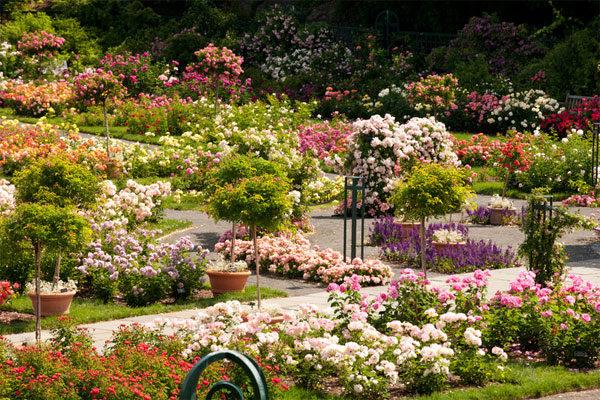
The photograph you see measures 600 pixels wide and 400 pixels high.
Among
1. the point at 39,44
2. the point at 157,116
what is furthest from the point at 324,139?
the point at 39,44

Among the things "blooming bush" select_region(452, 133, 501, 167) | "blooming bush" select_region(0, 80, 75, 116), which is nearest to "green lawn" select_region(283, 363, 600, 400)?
"blooming bush" select_region(452, 133, 501, 167)

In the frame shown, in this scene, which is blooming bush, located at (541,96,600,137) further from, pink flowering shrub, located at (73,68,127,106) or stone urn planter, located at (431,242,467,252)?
stone urn planter, located at (431,242,467,252)

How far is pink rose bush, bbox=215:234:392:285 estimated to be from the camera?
13484 mm

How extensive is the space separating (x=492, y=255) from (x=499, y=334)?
461 cm

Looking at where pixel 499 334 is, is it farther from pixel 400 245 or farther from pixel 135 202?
pixel 135 202

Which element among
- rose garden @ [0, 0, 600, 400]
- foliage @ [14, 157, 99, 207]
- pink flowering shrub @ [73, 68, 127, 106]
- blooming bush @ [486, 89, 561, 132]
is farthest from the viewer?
blooming bush @ [486, 89, 561, 132]

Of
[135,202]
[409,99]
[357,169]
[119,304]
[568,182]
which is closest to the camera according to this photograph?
[119,304]

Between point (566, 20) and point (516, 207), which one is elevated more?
point (566, 20)

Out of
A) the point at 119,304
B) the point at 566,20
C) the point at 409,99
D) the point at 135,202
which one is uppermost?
the point at 566,20

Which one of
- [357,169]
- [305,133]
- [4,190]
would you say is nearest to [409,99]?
[305,133]

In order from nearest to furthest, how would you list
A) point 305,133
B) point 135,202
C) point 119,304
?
point 119,304 < point 135,202 < point 305,133

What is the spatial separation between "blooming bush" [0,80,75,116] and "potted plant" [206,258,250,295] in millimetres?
14652

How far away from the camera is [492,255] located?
14602mm

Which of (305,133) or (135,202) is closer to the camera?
(135,202)
